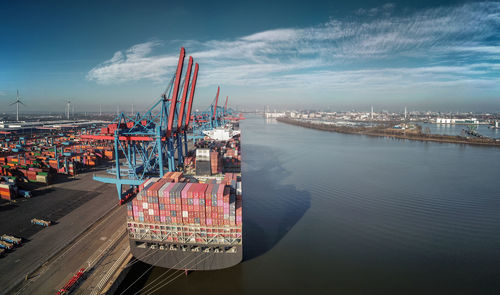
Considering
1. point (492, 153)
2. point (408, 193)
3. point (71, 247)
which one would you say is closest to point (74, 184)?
point (71, 247)

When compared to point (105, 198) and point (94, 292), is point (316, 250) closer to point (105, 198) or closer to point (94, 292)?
point (94, 292)

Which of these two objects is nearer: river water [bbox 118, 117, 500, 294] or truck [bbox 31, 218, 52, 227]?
river water [bbox 118, 117, 500, 294]

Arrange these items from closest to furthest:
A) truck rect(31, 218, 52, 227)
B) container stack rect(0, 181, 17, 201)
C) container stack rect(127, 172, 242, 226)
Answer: container stack rect(127, 172, 242, 226), truck rect(31, 218, 52, 227), container stack rect(0, 181, 17, 201)

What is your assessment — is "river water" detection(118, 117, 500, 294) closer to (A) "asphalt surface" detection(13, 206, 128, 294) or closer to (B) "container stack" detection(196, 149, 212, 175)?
(A) "asphalt surface" detection(13, 206, 128, 294)

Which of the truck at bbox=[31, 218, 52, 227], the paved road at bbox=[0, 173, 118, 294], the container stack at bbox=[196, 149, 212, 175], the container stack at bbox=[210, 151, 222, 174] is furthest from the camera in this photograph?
the container stack at bbox=[210, 151, 222, 174]

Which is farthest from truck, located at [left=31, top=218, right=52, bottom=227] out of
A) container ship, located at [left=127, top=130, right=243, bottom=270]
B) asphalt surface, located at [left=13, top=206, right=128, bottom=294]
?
container ship, located at [left=127, top=130, right=243, bottom=270]

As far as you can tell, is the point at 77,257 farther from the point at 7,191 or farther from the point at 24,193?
the point at 24,193
